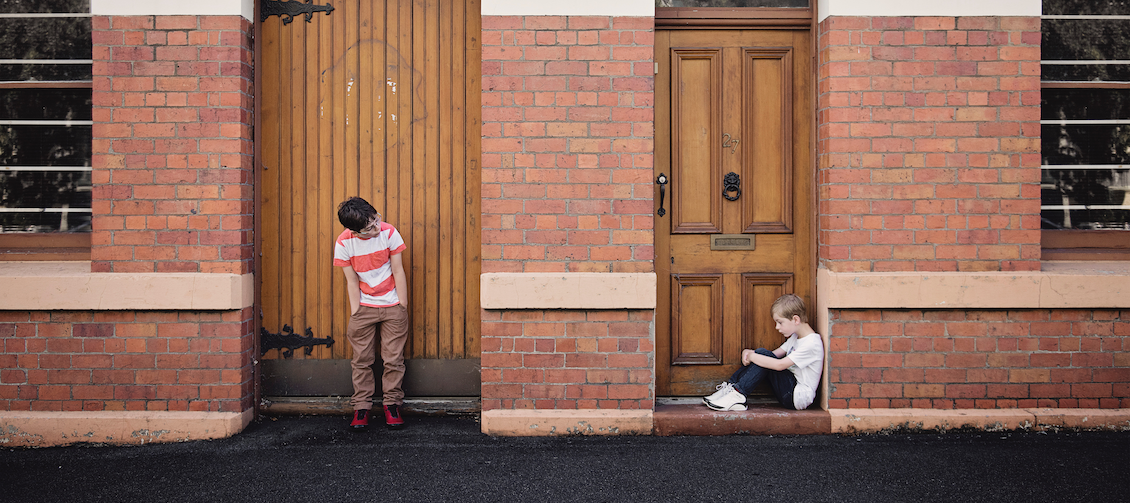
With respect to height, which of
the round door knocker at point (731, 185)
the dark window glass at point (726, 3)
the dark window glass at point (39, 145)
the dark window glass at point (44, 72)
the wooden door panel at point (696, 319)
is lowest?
the wooden door panel at point (696, 319)

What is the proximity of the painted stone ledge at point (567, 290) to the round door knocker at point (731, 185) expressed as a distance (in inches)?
30.4

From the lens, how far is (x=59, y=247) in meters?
4.04

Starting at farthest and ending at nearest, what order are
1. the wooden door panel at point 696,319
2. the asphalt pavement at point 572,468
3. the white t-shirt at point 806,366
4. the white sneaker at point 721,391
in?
the wooden door panel at point 696,319 → the white sneaker at point 721,391 → the white t-shirt at point 806,366 → the asphalt pavement at point 572,468

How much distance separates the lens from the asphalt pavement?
117 inches

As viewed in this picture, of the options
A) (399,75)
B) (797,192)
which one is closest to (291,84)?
(399,75)

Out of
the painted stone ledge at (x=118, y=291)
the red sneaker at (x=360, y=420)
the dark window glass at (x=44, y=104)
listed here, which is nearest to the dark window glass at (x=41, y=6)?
the dark window glass at (x=44, y=104)

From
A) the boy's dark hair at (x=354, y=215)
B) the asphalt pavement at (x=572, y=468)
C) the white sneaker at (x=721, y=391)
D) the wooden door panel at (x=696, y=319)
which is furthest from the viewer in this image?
the wooden door panel at (x=696, y=319)

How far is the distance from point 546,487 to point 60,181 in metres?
3.72

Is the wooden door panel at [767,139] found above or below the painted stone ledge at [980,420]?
above

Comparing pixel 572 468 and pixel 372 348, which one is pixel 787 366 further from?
pixel 372 348

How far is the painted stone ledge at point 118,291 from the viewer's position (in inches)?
145

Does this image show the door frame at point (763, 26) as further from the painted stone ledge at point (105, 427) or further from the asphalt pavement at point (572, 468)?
the painted stone ledge at point (105, 427)

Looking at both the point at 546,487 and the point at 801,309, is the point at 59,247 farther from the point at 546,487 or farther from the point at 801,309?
the point at 801,309

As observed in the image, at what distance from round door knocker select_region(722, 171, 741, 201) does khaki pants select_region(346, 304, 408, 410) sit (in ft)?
7.04
